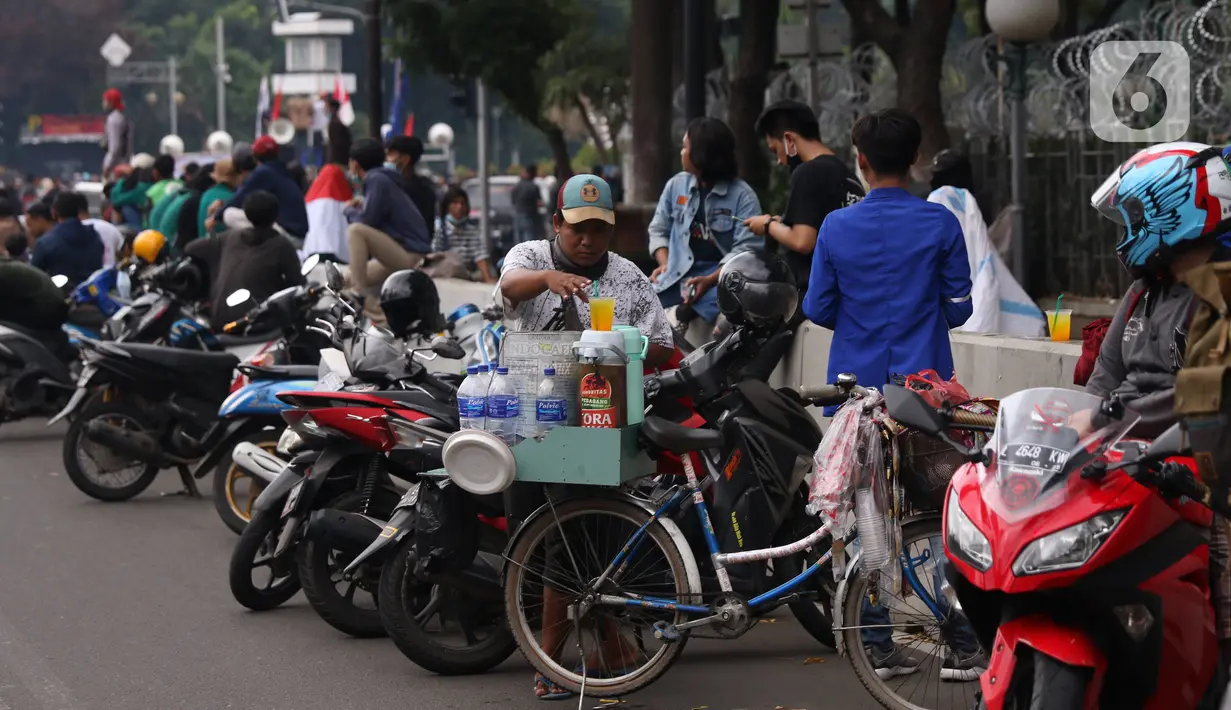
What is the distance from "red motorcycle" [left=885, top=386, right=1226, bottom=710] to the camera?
13.3 feet

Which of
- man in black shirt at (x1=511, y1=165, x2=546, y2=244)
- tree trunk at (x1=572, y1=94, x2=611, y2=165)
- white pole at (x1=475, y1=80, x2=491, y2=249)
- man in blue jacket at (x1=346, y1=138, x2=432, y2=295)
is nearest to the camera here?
man in blue jacket at (x1=346, y1=138, x2=432, y2=295)

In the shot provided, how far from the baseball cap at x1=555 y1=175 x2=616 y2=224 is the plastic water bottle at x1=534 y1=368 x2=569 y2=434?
2.12ft

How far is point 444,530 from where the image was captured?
21.0ft

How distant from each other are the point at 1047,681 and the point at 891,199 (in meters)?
2.63

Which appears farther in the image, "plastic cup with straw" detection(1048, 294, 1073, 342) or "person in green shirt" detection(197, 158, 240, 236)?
"person in green shirt" detection(197, 158, 240, 236)

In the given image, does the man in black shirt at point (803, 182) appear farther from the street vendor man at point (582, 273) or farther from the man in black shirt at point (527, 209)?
the man in black shirt at point (527, 209)

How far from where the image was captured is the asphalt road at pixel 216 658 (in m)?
6.44

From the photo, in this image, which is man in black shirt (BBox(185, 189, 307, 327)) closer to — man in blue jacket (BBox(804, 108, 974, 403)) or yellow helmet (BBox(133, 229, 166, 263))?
yellow helmet (BBox(133, 229, 166, 263))

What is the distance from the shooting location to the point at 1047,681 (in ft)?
13.4

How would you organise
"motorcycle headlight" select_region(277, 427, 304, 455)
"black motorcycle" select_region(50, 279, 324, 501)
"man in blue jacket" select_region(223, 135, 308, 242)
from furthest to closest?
1. "man in blue jacket" select_region(223, 135, 308, 242)
2. "black motorcycle" select_region(50, 279, 324, 501)
3. "motorcycle headlight" select_region(277, 427, 304, 455)

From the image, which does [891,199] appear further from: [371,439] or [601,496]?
[371,439]

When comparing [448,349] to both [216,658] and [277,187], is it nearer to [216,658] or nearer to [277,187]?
[216,658]

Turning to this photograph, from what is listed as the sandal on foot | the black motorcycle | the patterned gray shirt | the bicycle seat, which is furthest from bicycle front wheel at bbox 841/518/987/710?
the black motorcycle

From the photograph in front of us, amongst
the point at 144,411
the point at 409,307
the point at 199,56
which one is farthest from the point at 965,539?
the point at 199,56
